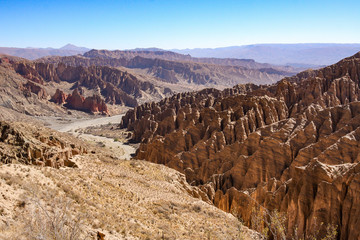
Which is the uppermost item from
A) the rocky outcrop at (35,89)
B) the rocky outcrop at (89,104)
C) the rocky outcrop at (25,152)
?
the rocky outcrop at (25,152)

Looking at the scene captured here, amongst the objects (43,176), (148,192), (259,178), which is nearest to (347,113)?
(259,178)

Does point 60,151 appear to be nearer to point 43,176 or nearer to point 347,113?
point 43,176

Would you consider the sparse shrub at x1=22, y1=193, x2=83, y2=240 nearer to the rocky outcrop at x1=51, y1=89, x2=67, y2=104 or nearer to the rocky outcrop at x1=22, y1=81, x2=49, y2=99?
the rocky outcrop at x1=22, y1=81, x2=49, y2=99

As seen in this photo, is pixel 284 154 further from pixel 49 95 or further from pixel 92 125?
pixel 49 95

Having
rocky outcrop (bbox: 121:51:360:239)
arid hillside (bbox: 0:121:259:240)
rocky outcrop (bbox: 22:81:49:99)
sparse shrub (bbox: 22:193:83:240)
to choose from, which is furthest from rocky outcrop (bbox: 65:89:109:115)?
sparse shrub (bbox: 22:193:83:240)

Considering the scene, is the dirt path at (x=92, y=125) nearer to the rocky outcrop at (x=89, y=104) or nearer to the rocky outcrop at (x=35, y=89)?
the rocky outcrop at (x=89, y=104)

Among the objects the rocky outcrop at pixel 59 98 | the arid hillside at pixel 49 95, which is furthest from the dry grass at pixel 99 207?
the rocky outcrop at pixel 59 98
